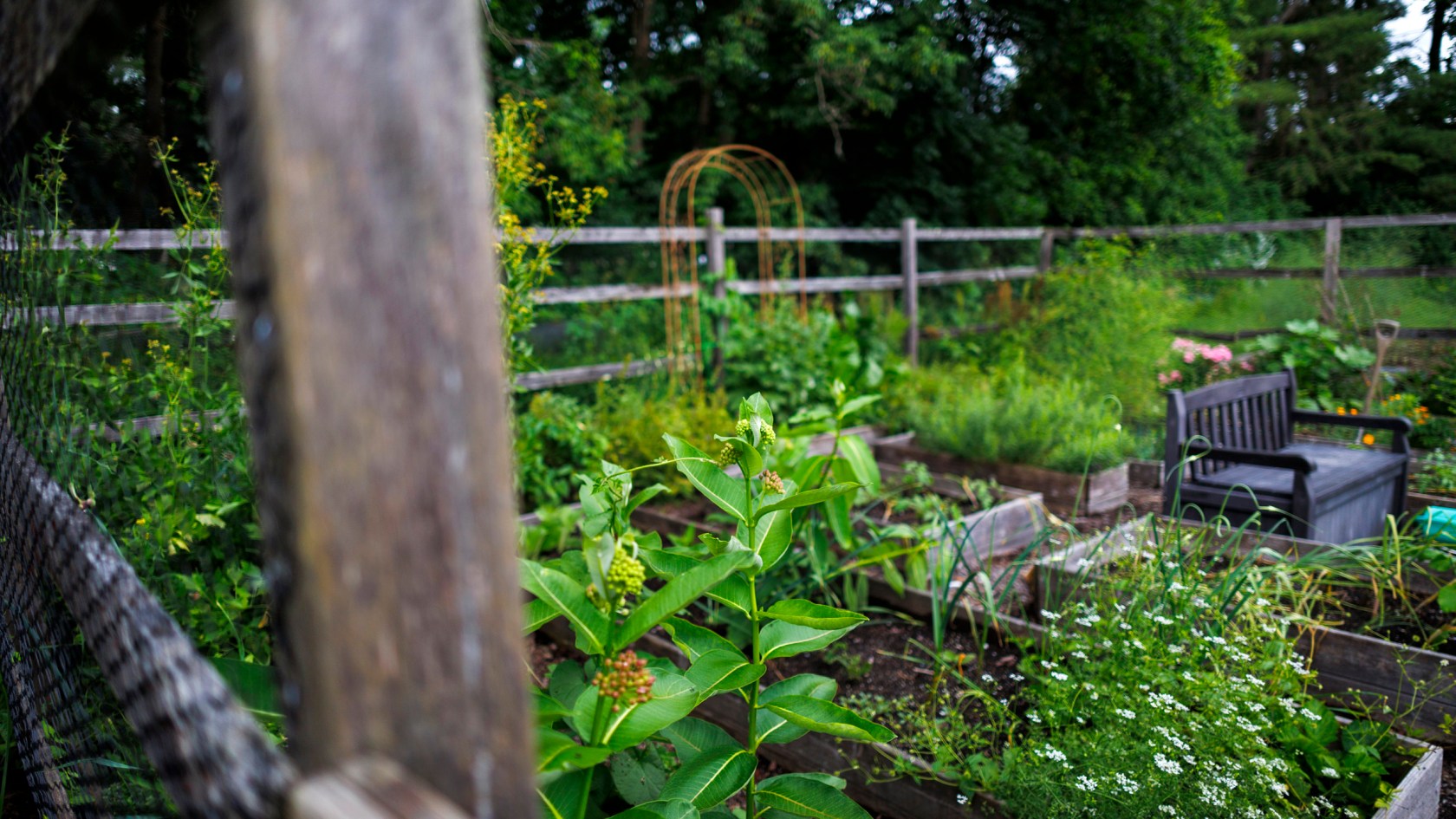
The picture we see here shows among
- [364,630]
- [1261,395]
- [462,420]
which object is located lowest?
[1261,395]

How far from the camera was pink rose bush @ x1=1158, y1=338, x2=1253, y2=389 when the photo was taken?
22.6ft

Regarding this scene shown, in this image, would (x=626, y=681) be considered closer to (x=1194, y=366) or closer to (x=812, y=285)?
(x=812, y=285)

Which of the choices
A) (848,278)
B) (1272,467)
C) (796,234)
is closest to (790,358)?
(796,234)

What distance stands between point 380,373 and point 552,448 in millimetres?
4061

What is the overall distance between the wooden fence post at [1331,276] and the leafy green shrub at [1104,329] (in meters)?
1.25

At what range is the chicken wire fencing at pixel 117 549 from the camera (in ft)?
2.29

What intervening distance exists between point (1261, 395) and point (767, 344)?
9.43ft

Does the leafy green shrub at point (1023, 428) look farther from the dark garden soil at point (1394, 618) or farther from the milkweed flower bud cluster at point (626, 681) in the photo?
the milkweed flower bud cluster at point (626, 681)

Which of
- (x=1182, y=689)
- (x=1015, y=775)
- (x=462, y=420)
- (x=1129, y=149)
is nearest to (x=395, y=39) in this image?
(x=462, y=420)

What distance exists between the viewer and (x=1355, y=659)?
2.43m

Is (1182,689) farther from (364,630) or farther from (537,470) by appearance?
(537,470)

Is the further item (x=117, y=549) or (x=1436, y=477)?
(x=1436, y=477)

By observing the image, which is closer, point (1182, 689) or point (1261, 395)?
point (1182, 689)

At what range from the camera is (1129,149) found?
14031 mm
